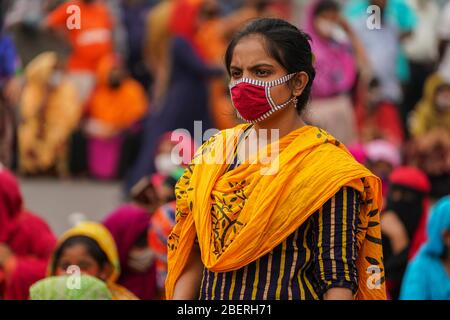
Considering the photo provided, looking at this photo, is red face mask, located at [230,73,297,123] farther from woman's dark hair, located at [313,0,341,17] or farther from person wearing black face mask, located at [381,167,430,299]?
woman's dark hair, located at [313,0,341,17]

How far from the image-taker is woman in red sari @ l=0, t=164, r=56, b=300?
Result: 6215mm

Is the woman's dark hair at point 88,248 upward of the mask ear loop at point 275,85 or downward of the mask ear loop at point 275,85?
downward

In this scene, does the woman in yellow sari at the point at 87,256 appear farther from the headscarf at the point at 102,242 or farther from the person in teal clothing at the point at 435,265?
the person in teal clothing at the point at 435,265

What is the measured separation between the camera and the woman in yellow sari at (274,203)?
147 inches

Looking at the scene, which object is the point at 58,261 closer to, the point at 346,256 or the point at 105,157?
the point at 346,256

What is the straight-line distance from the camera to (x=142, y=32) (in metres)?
14.5

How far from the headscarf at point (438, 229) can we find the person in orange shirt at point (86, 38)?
7312 mm

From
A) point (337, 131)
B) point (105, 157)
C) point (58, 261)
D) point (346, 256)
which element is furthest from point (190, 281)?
point (105, 157)

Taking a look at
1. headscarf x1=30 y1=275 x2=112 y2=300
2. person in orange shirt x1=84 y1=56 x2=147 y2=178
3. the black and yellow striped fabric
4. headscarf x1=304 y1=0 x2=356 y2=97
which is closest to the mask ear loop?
the black and yellow striped fabric

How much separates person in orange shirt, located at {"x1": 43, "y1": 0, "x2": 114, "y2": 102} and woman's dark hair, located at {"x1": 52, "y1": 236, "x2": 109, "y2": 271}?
23.2 feet

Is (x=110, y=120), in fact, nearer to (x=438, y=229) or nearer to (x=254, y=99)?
(x=438, y=229)

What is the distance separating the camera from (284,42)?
3.84m

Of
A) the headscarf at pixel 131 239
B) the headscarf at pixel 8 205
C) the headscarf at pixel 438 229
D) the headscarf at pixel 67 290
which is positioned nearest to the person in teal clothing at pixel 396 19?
the headscarf at pixel 131 239

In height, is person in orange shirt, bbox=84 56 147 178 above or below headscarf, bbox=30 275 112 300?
above
